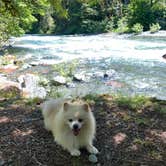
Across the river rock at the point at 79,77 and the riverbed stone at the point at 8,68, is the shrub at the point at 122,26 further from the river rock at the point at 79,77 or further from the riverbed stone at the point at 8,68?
the river rock at the point at 79,77

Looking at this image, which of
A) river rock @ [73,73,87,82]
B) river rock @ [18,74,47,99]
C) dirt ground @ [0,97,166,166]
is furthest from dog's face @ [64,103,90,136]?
river rock @ [73,73,87,82]

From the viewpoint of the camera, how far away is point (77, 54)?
23750mm

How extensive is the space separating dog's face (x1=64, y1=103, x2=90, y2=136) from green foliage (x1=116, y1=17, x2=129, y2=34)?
3655 centimetres

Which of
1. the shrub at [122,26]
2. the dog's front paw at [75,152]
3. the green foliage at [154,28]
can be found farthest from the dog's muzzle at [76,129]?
the shrub at [122,26]

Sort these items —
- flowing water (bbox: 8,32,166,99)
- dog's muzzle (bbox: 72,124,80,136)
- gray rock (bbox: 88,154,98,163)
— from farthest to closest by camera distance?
flowing water (bbox: 8,32,166,99) → gray rock (bbox: 88,154,98,163) → dog's muzzle (bbox: 72,124,80,136)

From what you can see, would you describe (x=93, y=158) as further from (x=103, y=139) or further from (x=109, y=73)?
(x=109, y=73)

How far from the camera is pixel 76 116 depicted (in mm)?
4578

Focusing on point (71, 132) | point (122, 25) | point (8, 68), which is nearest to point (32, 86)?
point (8, 68)

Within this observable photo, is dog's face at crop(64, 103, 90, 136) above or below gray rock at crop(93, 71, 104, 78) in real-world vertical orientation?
above

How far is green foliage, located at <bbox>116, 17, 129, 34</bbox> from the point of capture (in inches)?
1646

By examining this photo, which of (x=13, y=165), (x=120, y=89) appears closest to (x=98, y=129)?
(x=13, y=165)

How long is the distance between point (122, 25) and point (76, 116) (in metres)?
40.7

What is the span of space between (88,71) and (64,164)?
13.8 m

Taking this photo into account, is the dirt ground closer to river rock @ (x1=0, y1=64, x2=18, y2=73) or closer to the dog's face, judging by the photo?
the dog's face
